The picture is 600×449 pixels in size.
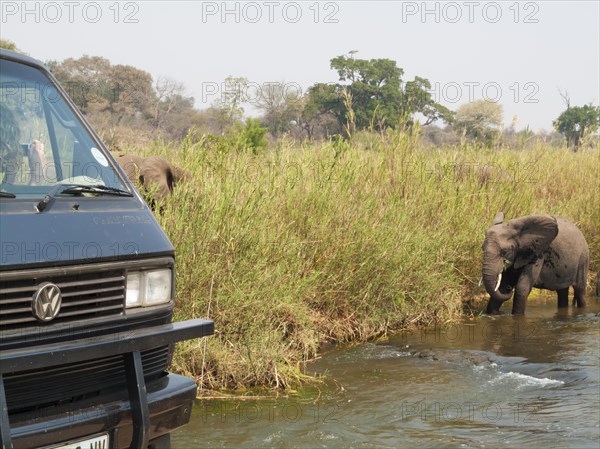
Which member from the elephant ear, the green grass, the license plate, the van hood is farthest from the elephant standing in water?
the license plate

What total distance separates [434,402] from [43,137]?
3.83 meters

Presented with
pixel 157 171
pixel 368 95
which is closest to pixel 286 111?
pixel 368 95

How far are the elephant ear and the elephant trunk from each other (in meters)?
0.73

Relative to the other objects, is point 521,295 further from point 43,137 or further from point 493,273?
point 43,137

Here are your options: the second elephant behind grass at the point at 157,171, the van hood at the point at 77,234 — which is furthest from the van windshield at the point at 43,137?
the second elephant behind grass at the point at 157,171

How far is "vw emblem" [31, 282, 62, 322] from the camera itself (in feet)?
11.3

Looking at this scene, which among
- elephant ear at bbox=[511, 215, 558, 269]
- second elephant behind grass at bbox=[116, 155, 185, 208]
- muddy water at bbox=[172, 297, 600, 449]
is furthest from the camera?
elephant ear at bbox=[511, 215, 558, 269]

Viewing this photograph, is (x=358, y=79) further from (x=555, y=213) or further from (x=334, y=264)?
(x=334, y=264)

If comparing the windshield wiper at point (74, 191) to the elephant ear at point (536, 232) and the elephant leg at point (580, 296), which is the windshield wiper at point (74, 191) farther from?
the elephant leg at point (580, 296)

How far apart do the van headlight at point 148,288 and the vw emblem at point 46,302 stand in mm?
339

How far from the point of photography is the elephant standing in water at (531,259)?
11516mm

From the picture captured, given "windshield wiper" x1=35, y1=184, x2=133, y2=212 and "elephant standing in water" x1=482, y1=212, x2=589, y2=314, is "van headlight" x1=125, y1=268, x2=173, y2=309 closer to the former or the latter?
"windshield wiper" x1=35, y1=184, x2=133, y2=212

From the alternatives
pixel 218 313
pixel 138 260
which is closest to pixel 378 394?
pixel 218 313

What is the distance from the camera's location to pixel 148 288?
390 centimetres
